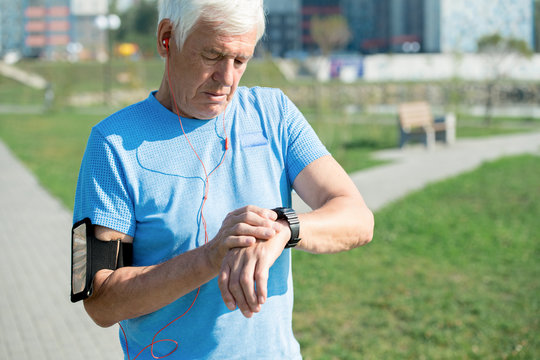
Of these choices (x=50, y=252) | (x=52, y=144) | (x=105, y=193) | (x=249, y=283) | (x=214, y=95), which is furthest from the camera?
(x=52, y=144)

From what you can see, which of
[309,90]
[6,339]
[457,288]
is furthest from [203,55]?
[309,90]

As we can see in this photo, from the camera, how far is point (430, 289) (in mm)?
5391

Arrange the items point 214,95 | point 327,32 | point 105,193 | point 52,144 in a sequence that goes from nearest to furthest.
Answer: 1. point 105,193
2. point 214,95
3. point 52,144
4. point 327,32

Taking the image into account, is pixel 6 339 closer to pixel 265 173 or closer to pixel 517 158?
pixel 265 173

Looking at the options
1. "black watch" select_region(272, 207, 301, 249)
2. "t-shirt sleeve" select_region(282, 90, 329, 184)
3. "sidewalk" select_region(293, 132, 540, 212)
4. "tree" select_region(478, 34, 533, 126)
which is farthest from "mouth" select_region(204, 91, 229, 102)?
"tree" select_region(478, 34, 533, 126)

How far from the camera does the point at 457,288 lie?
5.41 m

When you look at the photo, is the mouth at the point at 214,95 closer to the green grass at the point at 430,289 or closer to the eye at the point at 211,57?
the eye at the point at 211,57

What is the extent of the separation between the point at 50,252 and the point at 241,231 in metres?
6.19

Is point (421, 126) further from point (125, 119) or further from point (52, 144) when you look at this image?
point (125, 119)

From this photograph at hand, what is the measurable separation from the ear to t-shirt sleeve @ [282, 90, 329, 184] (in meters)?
0.34

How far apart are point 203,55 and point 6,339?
155 inches

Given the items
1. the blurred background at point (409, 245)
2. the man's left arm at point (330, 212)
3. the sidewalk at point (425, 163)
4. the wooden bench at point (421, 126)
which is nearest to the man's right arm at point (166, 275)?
the man's left arm at point (330, 212)

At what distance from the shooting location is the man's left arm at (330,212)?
4.71 ft

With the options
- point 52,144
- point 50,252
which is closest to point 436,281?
point 50,252
